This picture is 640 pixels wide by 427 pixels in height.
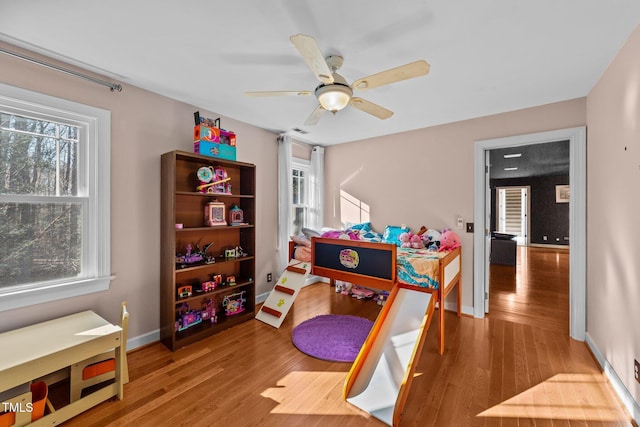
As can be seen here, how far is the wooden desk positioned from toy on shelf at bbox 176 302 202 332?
734mm

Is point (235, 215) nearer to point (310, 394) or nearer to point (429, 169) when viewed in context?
point (310, 394)

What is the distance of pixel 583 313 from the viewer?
8.63 feet

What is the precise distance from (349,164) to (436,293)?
104 inches

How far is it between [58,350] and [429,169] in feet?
13.0

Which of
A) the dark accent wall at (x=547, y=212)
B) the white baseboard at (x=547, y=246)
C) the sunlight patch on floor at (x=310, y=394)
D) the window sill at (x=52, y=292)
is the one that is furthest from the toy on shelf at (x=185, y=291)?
the white baseboard at (x=547, y=246)

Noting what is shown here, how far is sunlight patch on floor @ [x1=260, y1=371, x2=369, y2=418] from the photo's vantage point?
1.74 metres

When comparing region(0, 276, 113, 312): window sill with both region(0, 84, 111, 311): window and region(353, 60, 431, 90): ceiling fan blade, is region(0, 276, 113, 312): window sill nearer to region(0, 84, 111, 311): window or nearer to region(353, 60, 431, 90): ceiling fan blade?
region(0, 84, 111, 311): window

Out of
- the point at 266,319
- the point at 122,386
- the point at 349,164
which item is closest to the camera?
the point at 122,386

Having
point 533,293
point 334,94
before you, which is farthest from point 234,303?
point 533,293

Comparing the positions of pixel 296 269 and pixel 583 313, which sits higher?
pixel 296 269

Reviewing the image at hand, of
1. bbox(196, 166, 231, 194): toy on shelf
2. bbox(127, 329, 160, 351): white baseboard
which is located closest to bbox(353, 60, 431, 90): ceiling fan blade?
bbox(196, 166, 231, 194): toy on shelf

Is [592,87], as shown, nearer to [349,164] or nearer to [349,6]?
[349,6]

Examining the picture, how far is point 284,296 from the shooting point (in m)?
3.20

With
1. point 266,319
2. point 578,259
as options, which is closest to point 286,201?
point 266,319
